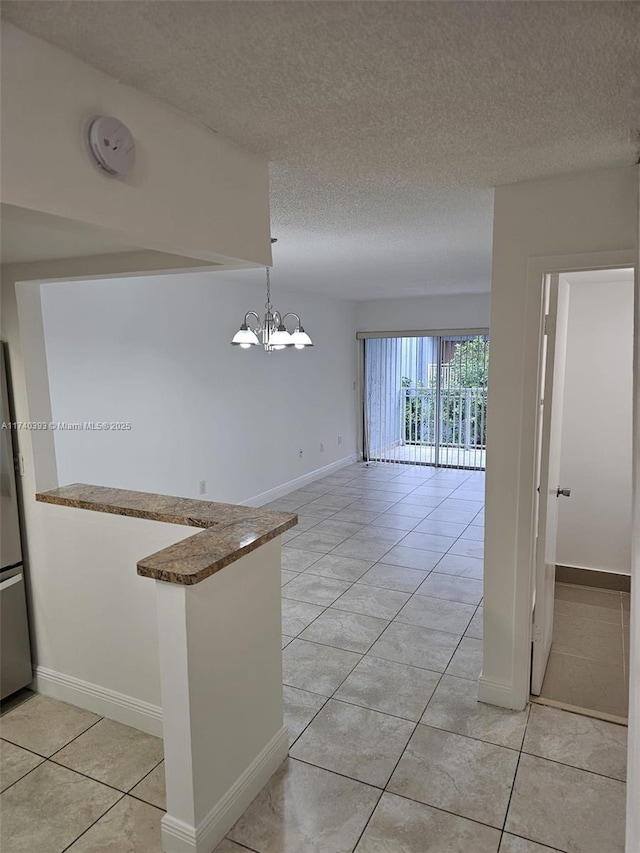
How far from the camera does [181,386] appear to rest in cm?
475

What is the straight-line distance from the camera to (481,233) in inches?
134

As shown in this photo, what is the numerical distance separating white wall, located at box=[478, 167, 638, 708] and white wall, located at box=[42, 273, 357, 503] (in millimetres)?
2712

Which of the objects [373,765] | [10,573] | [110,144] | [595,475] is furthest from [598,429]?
[10,573]

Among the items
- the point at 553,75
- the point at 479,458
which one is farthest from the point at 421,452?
the point at 553,75

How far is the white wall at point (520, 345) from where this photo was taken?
217 centimetres

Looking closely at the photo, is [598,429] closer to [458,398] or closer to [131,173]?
[131,173]

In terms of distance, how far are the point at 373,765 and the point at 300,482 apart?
4.77 metres

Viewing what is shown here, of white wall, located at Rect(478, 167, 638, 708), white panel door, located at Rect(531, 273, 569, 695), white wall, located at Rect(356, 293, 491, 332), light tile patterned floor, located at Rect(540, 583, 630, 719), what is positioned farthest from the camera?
white wall, located at Rect(356, 293, 491, 332)

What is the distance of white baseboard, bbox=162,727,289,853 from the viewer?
1.79 m

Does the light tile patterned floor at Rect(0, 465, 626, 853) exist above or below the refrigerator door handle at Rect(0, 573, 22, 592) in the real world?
below

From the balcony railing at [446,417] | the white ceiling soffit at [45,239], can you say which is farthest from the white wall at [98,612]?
the balcony railing at [446,417]

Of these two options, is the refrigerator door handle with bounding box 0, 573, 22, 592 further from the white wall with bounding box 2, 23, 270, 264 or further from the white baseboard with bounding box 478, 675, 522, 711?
the white baseboard with bounding box 478, 675, 522, 711

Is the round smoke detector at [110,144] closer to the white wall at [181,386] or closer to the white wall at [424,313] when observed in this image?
the white wall at [181,386]

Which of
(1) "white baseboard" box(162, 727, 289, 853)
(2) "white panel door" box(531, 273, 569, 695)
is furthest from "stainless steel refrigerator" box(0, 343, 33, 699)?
(2) "white panel door" box(531, 273, 569, 695)
